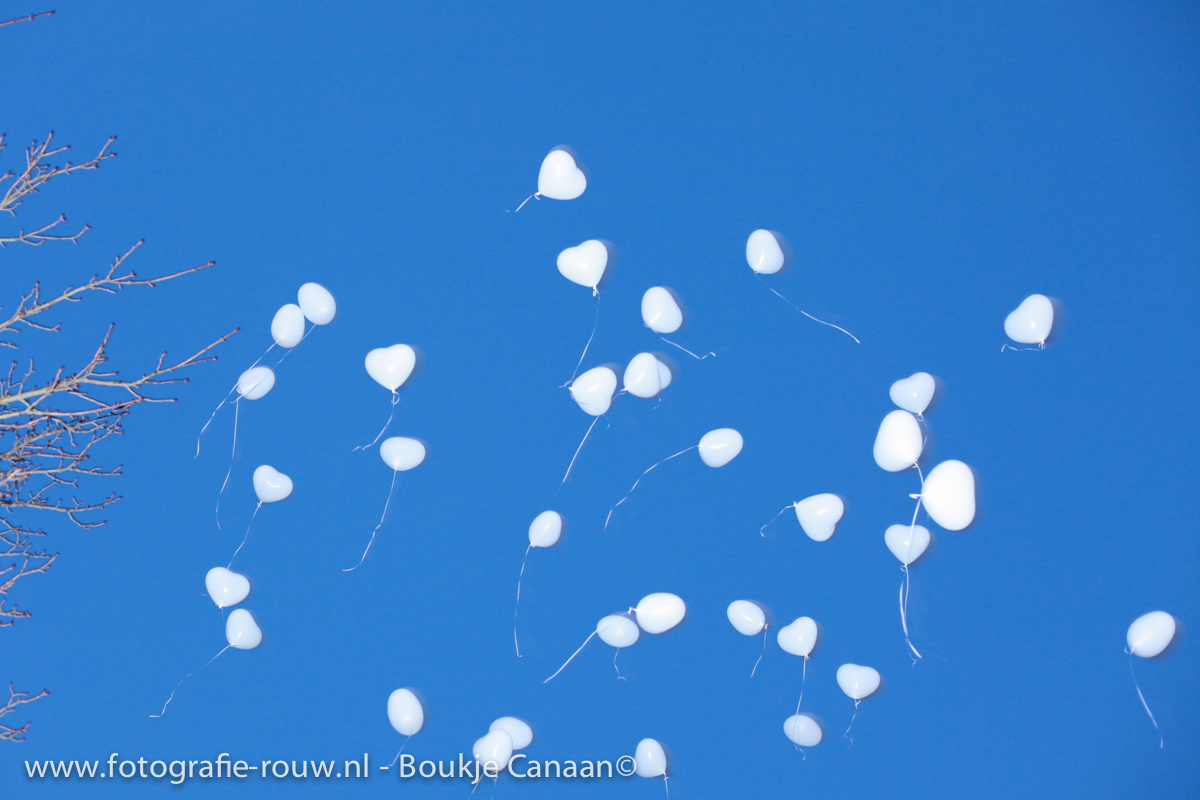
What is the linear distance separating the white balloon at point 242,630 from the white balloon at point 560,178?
3.92ft

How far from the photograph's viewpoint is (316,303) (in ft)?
5.19

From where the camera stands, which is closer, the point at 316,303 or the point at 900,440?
the point at 900,440

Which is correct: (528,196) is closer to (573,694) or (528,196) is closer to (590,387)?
(590,387)

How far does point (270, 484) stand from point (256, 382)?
244 millimetres

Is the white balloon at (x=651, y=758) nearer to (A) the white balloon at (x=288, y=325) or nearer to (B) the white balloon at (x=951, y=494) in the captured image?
(B) the white balloon at (x=951, y=494)

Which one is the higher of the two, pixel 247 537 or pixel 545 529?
pixel 247 537

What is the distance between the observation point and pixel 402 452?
155cm

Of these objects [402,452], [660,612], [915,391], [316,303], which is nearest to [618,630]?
[660,612]

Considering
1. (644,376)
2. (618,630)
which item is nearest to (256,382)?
(644,376)

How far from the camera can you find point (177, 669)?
5.30 ft

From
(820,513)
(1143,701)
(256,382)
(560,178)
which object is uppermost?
(560,178)

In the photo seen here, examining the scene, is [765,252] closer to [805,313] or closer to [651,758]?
[805,313]

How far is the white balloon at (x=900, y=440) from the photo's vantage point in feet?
4.78

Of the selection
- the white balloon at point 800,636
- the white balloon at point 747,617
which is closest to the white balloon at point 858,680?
the white balloon at point 800,636
